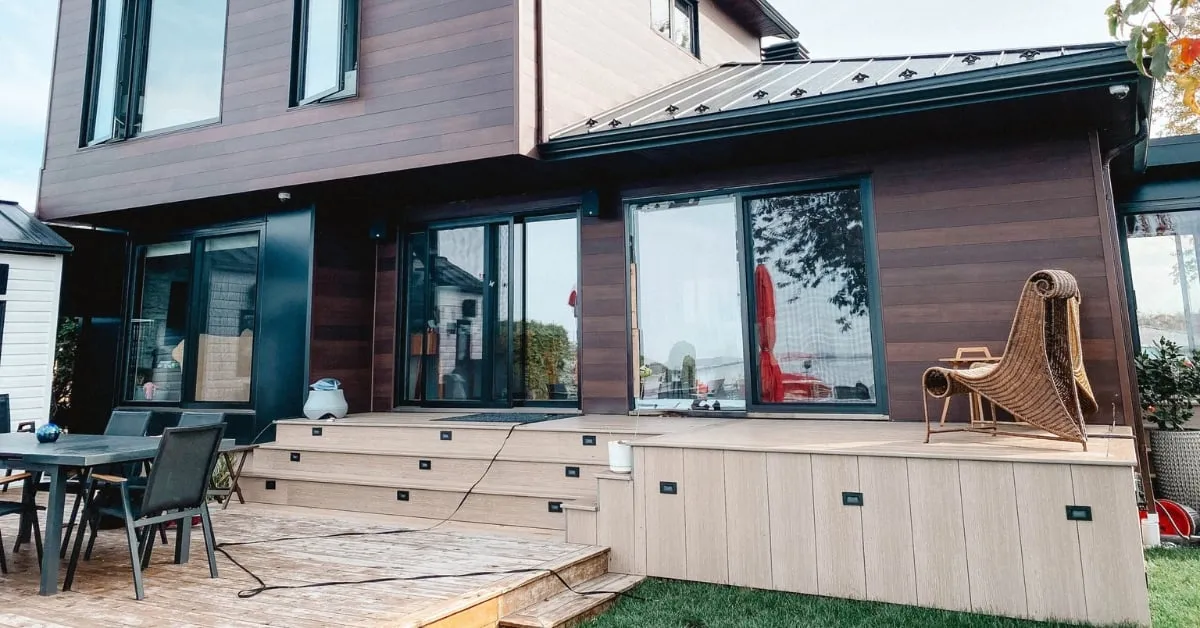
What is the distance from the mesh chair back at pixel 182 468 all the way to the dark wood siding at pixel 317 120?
2777 mm

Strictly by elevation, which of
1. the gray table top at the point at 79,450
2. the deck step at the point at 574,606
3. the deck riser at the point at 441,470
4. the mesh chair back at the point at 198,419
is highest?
the mesh chair back at the point at 198,419

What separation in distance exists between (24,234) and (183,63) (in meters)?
2.30

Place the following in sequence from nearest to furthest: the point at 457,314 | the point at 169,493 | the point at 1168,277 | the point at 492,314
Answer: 1. the point at 169,493
2. the point at 1168,277
3. the point at 492,314
4. the point at 457,314

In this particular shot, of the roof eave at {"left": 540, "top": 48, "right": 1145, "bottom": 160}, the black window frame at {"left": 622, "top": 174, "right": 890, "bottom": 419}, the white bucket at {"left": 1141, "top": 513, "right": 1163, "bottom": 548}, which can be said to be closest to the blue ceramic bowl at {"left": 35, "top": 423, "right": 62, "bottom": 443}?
the roof eave at {"left": 540, "top": 48, "right": 1145, "bottom": 160}

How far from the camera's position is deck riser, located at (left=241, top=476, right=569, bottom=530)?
4305 millimetres

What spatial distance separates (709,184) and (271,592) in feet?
13.3

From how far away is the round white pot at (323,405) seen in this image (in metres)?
5.82

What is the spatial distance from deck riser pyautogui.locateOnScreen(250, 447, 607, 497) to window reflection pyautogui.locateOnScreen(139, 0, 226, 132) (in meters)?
3.37

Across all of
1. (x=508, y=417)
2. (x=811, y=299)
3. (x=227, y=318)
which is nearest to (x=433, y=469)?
(x=508, y=417)

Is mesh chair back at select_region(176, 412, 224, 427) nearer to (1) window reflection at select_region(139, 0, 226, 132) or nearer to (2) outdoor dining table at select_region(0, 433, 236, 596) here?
(2) outdoor dining table at select_region(0, 433, 236, 596)

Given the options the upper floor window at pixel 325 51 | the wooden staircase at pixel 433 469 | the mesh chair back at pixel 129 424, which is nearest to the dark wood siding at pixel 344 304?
the wooden staircase at pixel 433 469

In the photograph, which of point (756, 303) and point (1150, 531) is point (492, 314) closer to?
point (756, 303)

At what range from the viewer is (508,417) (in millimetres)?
5527

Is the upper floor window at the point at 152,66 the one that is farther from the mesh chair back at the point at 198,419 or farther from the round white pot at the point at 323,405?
the mesh chair back at the point at 198,419
